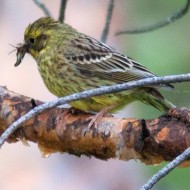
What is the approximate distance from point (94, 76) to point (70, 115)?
2.83 ft

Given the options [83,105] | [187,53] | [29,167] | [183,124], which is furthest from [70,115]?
[29,167]

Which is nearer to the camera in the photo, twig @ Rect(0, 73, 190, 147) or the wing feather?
twig @ Rect(0, 73, 190, 147)

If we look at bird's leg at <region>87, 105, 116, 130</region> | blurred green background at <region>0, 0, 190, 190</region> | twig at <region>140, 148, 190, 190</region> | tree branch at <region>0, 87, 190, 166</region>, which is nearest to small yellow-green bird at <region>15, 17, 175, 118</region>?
bird's leg at <region>87, 105, 116, 130</region>

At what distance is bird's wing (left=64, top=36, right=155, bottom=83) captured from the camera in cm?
564

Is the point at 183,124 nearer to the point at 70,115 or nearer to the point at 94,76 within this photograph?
the point at 70,115

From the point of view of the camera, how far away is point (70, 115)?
4797 millimetres

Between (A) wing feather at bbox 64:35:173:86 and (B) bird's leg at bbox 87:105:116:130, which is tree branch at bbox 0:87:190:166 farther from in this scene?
(A) wing feather at bbox 64:35:173:86

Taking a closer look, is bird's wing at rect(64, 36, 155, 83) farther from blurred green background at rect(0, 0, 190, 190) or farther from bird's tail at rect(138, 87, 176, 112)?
blurred green background at rect(0, 0, 190, 190)

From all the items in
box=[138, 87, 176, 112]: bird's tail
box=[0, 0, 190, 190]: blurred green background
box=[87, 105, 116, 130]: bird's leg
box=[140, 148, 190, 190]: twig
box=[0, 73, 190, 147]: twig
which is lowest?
box=[0, 0, 190, 190]: blurred green background

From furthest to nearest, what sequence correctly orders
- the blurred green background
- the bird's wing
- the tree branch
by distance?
Result: the blurred green background, the bird's wing, the tree branch

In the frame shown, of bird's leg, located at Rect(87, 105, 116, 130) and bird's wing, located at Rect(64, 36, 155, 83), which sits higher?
bird's leg, located at Rect(87, 105, 116, 130)

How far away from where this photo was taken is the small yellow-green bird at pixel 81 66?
5.39 metres

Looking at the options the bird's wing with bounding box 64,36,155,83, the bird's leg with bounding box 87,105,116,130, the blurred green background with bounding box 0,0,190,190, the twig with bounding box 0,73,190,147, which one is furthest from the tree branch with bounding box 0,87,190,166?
the blurred green background with bounding box 0,0,190,190

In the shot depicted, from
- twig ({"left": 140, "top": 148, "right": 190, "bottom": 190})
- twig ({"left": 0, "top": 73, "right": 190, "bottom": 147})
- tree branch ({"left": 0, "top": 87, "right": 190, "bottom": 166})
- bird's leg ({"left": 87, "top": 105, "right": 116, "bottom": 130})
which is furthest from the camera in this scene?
bird's leg ({"left": 87, "top": 105, "right": 116, "bottom": 130})
